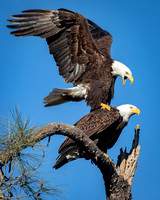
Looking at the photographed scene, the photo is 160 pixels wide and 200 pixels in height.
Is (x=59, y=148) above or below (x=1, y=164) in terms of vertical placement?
above

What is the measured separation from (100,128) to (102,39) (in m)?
3.04

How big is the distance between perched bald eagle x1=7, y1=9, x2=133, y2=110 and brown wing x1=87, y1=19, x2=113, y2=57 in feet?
1.79

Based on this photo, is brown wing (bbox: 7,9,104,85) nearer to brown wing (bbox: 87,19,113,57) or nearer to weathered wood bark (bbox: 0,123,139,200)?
brown wing (bbox: 87,19,113,57)

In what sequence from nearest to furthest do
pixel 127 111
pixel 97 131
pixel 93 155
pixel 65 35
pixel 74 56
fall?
pixel 93 155 → pixel 97 131 → pixel 127 111 → pixel 65 35 → pixel 74 56

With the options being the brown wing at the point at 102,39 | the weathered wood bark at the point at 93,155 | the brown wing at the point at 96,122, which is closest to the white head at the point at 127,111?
the brown wing at the point at 96,122

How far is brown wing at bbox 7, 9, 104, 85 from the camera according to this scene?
5.84 metres

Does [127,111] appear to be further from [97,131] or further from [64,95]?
[64,95]

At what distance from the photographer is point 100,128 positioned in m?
5.08

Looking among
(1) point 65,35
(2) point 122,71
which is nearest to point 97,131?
(2) point 122,71

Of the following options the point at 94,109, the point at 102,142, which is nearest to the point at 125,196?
the point at 102,142

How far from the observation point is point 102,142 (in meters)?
5.24

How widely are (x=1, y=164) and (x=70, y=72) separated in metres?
3.14

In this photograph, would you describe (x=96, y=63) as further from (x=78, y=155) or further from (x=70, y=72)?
(x=78, y=155)

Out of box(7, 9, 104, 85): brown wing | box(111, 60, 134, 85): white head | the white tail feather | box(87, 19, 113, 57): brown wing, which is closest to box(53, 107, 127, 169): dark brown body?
the white tail feather
